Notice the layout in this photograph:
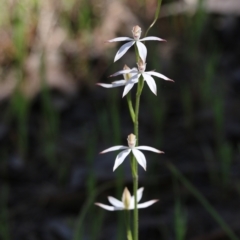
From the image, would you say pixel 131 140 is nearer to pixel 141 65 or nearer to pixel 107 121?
pixel 141 65

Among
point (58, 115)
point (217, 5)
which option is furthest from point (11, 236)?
point (217, 5)

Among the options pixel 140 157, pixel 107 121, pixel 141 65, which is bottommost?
pixel 140 157

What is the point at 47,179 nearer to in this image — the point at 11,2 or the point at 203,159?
→ the point at 203,159

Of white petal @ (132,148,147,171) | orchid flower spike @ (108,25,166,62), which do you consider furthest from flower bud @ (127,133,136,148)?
orchid flower spike @ (108,25,166,62)

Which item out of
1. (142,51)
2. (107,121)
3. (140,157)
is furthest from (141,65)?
(107,121)

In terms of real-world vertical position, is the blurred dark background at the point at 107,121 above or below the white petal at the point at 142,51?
above

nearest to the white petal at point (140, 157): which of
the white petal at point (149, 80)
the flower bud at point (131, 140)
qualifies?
the flower bud at point (131, 140)

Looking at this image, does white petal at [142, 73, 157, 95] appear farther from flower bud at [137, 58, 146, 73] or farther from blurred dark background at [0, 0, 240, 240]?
blurred dark background at [0, 0, 240, 240]

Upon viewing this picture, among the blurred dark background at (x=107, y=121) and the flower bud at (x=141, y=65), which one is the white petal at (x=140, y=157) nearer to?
the flower bud at (x=141, y=65)
